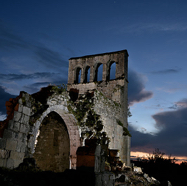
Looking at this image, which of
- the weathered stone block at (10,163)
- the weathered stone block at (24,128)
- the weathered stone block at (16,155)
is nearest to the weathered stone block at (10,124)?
the weathered stone block at (24,128)

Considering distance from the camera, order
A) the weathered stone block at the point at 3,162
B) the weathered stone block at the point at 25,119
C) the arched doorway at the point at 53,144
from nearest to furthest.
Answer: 1. the weathered stone block at the point at 3,162
2. the weathered stone block at the point at 25,119
3. the arched doorway at the point at 53,144

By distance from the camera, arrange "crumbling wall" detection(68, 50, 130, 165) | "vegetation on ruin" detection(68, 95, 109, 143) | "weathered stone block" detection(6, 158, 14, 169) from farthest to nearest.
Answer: "crumbling wall" detection(68, 50, 130, 165), "vegetation on ruin" detection(68, 95, 109, 143), "weathered stone block" detection(6, 158, 14, 169)

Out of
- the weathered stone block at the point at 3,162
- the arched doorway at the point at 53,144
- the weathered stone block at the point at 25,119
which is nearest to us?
the weathered stone block at the point at 3,162

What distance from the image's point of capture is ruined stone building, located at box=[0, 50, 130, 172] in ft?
23.0

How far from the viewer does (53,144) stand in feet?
42.2

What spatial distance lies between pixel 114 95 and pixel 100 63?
3395mm

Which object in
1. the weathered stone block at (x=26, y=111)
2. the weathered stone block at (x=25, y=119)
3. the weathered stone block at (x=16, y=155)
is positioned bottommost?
the weathered stone block at (x=16, y=155)

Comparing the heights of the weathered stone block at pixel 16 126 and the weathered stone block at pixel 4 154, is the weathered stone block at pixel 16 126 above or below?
above

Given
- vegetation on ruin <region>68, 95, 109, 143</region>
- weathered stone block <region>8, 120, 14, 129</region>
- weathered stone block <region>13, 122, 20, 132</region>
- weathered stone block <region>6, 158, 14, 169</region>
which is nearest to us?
weathered stone block <region>6, 158, 14, 169</region>

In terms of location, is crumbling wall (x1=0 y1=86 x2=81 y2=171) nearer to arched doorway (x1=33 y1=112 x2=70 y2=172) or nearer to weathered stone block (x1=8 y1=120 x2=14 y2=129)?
weathered stone block (x1=8 y1=120 x2=14 y2=129)

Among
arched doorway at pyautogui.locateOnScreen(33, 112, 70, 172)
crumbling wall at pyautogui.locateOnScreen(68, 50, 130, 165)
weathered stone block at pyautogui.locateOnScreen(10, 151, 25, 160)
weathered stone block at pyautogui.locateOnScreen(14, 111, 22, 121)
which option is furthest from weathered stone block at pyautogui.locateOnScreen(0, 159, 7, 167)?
arched doorway at pyautogui.locateOnScreen(33, 112, 70, 172)

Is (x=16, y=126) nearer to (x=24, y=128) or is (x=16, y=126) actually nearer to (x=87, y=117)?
(x=24, y=128)

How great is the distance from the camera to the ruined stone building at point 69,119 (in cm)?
702

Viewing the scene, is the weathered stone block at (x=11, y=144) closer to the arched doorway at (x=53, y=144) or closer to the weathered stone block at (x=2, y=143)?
the weathered stone block at (x=2, y=143)
